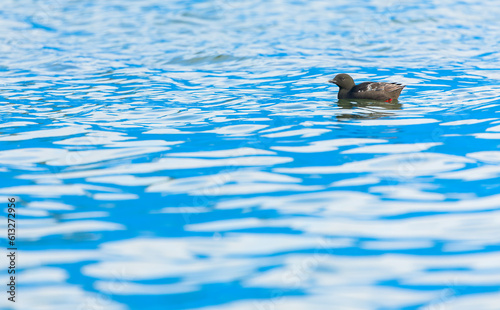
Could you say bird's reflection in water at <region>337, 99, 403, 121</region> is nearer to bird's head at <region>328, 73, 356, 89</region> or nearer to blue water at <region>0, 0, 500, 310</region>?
blue water at <region>0, 0, 500, 310</region>

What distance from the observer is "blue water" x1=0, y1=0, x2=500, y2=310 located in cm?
496

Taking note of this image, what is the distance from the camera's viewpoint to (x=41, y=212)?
21.1ft

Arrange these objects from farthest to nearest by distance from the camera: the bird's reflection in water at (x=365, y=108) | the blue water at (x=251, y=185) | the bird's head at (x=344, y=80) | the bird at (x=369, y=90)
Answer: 1. the bird's head at (x=344, y=80)
2. the bird at (x=369, y=90)
3. the bird's reflection in water at (x=365, y=108)
4. the blue water at (x=251, y=185)

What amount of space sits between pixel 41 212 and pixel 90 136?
10.0 feet

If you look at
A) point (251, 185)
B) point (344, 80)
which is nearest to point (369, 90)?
point (344, 80)

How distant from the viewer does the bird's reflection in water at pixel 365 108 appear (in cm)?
1072

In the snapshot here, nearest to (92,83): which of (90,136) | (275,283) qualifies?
(90,136)

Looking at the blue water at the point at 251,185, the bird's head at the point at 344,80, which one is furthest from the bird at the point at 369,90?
the blue water at the point at 251,185

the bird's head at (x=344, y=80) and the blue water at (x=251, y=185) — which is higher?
the bird's head at (x=344, y=80)

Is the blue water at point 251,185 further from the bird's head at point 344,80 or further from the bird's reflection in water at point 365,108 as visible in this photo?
the bird's head at point 344,80

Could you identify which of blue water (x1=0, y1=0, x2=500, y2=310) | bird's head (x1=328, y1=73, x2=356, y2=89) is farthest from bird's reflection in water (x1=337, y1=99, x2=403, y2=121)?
bird's head (x1=328, y1=73, x2=356, y2=89)

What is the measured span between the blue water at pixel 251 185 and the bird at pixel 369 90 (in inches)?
15.6

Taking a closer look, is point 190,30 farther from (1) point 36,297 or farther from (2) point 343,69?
(1) point 36,297

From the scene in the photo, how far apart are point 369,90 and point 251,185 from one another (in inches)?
223
